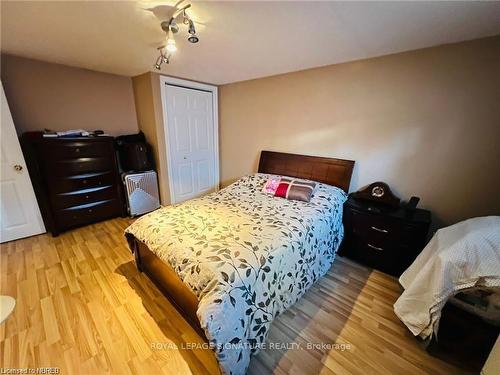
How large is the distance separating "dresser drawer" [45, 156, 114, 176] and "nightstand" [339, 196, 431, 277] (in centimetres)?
323

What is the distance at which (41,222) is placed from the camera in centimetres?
271

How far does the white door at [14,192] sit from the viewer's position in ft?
7.72

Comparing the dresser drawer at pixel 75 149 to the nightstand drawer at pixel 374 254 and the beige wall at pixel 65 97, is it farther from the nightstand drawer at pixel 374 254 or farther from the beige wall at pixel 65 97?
the nightstand drawer at pixel 374 254

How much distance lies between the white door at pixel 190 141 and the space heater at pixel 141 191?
29cm

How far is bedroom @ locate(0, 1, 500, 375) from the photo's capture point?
4.30 ft

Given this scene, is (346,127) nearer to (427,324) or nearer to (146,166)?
(427,324)

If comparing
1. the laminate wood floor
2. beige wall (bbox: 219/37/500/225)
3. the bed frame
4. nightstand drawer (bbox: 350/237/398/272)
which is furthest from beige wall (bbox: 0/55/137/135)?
nightstand drawer (bbox: 350/237/398/272)

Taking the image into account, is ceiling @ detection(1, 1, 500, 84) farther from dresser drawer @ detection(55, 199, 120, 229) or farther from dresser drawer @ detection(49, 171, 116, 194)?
dresser drawer @ detection(55, 199, 120, 229)

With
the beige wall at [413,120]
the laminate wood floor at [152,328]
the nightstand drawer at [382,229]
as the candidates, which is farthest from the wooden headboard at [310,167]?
the laminate wood floor at [152,328]

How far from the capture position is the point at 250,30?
160cm

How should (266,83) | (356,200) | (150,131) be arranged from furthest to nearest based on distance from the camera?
1. (150,131)
2. (266,83)
3. (356,200)

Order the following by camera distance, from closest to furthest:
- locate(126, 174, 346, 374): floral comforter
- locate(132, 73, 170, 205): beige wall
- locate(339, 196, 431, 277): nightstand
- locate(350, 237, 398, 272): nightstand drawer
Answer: locate(126, 174, 346, 374): floral comforter, locate(339, 196, 431, 277): nightstand, locate(350, 237, 398, 272): nightstand drawer, locate(132, 73, 170, 205): beige wall

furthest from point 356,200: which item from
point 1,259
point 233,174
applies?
point 1,259

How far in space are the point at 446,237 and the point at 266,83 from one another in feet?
8.91
